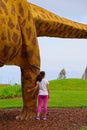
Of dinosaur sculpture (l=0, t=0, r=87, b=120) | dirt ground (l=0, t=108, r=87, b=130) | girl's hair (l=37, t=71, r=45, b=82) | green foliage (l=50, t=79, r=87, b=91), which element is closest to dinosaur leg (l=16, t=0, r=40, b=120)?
dinosaur sculpture (l=0, t=0, r=87, b=120)

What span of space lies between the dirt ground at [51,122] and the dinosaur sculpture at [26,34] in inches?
16.9

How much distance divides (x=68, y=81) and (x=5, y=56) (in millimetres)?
16370

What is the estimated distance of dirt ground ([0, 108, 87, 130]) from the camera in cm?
887

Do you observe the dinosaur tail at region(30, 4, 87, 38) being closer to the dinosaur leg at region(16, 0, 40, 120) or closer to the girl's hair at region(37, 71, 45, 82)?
the dinosaur leg at region(16, 0, 40, 120)

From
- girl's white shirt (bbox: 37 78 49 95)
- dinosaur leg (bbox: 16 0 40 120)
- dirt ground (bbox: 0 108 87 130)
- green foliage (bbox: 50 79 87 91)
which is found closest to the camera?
dirt ground (bbox: 0 108 87 130)

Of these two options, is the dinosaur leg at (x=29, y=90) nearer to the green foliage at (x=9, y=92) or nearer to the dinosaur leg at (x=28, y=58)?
the dinosaur leg at (x=28, y=58)

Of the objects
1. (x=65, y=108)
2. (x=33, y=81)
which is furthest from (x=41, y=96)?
(x=65, y=108)

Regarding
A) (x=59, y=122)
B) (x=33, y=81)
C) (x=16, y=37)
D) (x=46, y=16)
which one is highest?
(x=46, y=16)

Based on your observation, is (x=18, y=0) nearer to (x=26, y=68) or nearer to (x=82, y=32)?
(x=26, y=68)

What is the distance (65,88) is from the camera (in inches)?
926

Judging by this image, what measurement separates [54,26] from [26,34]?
1.64m

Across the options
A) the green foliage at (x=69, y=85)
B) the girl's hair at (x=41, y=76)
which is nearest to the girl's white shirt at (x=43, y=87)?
the girl's hair at (x=41, y=76)

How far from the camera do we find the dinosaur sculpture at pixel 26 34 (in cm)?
848

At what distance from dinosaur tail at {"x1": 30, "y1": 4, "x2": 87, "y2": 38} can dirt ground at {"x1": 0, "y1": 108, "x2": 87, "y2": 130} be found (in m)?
2.00
